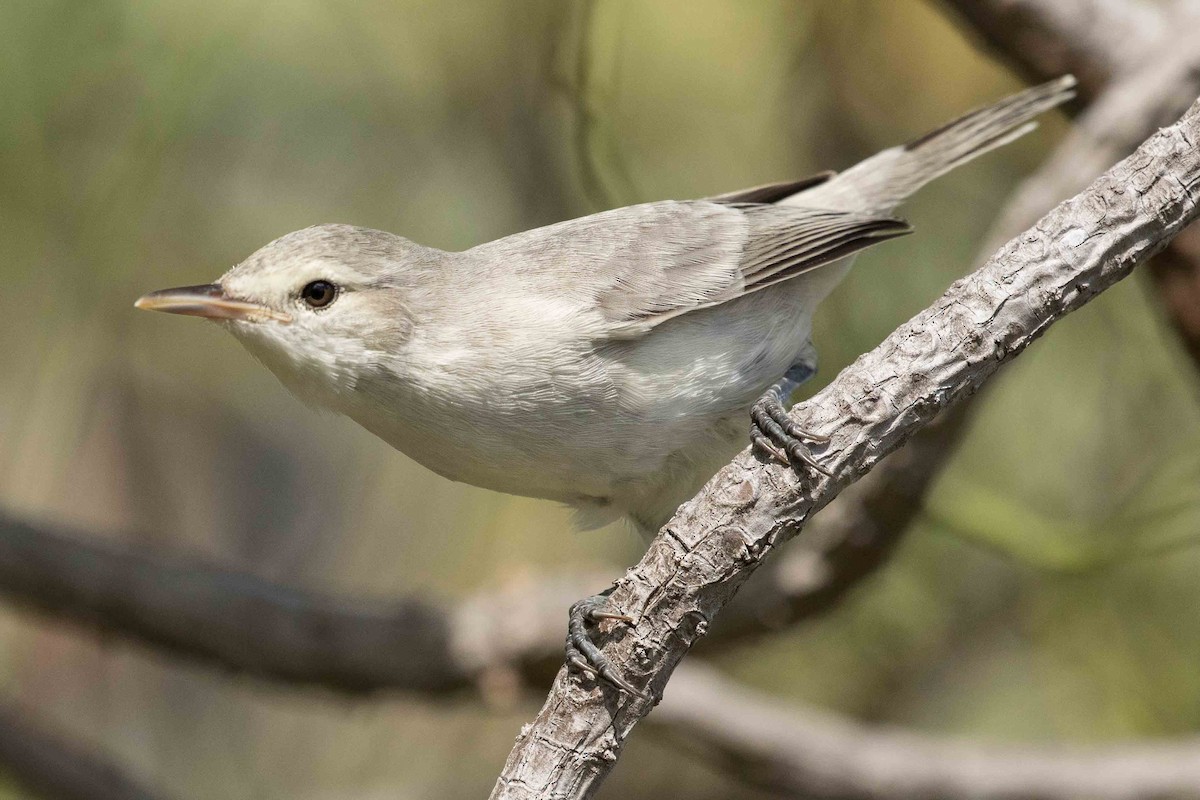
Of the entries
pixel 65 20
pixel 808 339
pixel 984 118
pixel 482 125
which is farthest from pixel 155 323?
pixel 984 118

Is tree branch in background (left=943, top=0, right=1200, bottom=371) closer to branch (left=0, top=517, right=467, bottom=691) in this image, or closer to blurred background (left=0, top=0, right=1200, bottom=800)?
blurred background (left=0, top=0, right=1200, bottom=800)

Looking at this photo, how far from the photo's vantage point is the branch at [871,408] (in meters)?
1.83

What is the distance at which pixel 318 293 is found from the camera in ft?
8.32

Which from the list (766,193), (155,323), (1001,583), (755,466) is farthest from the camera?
(155,323)

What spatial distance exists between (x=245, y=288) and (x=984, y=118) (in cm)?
210

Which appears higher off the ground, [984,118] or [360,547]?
[984,118]

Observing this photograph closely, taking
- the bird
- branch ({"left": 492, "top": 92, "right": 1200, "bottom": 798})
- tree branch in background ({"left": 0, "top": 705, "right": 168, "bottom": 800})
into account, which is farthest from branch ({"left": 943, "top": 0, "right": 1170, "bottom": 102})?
tree branch in background ({"left": 0, "top": 705, "right": 168, "bottom": 800})

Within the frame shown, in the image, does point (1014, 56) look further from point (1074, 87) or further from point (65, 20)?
point (65, 20)

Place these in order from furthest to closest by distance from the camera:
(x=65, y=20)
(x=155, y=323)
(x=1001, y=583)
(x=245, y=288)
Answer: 1. (x=155, y=323)
2. (x=1001, y=583)
3. (x=65, y=20)
4. (x=245, y=288)

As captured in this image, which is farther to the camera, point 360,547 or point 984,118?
point 360,547

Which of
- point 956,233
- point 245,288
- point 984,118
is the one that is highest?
point 956,233

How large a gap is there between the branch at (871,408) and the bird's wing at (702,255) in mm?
718

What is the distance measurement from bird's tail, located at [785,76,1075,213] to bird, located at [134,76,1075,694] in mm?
520

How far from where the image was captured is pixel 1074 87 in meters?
3.50
